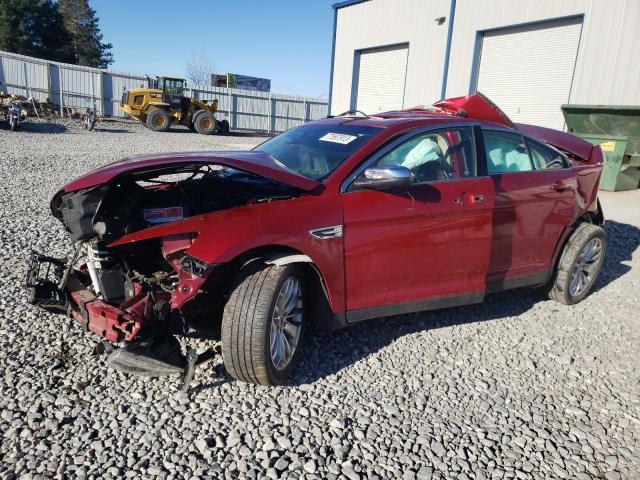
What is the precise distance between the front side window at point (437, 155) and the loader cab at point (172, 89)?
73.6ft

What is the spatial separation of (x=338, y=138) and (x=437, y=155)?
760mm

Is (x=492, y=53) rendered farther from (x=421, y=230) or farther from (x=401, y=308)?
(x=401, y=308)

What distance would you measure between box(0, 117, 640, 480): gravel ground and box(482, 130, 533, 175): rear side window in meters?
1.31

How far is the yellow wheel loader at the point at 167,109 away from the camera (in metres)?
23.2

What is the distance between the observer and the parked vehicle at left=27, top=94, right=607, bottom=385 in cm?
280

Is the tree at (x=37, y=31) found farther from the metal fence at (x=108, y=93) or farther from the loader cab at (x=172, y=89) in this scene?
the loader cab at (x=172, y=89)

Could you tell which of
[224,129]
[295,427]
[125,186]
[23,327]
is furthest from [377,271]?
[224,129]

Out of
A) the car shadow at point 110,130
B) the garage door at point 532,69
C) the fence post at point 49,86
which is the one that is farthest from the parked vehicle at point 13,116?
the garage door at point 532,69

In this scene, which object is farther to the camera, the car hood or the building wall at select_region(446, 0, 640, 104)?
the building wall at select_region(446, 0, 640, 104)

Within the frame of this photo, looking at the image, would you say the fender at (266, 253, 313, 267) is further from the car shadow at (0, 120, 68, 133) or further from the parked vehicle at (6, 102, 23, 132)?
the car shadow at (0, 120, 68, 133)

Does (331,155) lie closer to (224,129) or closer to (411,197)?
(411,197)

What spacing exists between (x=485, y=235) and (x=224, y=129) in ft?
78.4

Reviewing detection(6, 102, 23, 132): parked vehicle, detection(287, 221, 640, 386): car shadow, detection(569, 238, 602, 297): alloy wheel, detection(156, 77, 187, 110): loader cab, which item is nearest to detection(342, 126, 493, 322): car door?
detection(287, 221, 640, 386): car shadow

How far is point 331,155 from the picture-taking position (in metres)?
3.55
